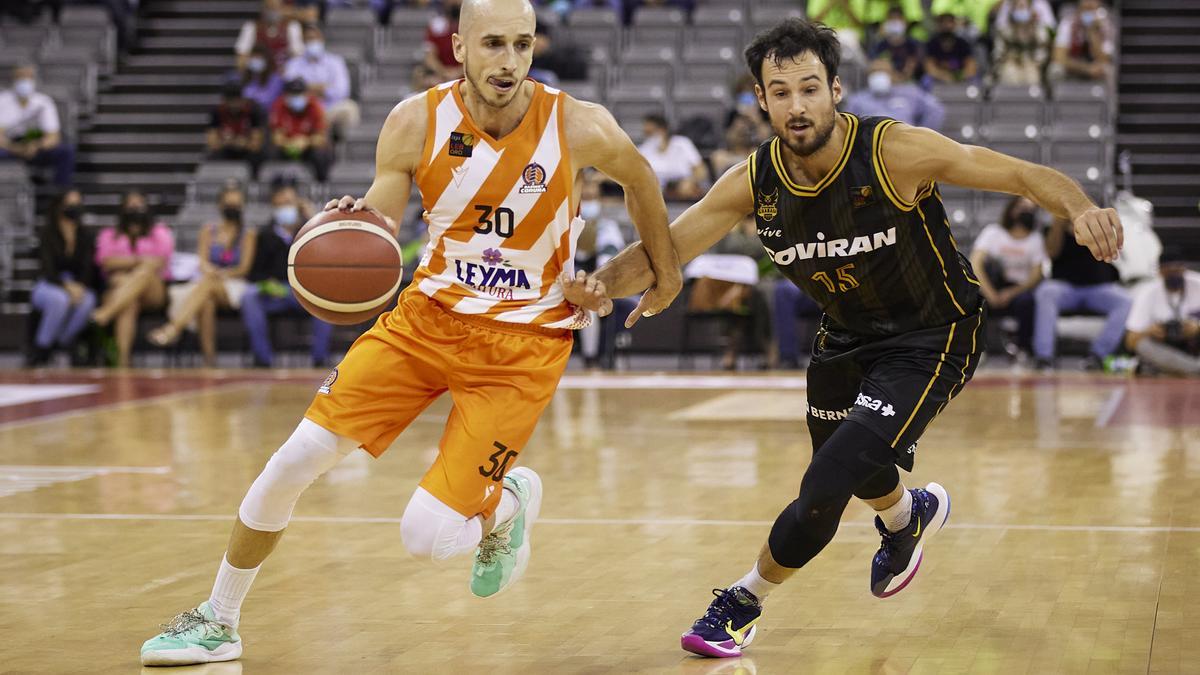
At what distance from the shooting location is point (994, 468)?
845 centimetres

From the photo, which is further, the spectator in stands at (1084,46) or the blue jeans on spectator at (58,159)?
the blue jeans on spectator at (58,159)

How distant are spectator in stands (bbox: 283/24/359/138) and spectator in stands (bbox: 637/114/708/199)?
11.5 feet

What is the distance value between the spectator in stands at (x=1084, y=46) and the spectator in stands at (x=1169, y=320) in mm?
3598

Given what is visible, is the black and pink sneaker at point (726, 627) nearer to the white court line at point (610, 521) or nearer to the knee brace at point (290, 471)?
the knee brace at point (290, 471)

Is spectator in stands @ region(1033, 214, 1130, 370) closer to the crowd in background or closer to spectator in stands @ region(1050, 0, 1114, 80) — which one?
the crowd in background

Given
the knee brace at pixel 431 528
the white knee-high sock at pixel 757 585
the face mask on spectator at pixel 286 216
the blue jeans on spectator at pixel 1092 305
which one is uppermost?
the knee brace at pixel 431 528

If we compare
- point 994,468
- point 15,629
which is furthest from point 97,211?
point 15,629

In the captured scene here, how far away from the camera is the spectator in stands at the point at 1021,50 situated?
16.0 meters

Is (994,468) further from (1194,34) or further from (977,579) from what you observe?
(1194,34)

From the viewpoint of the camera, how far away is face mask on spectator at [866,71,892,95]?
15227 millimetres

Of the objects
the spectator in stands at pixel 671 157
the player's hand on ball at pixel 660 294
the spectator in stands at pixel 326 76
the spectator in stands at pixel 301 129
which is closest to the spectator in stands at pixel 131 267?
the spectator in stands at pixel 301 129

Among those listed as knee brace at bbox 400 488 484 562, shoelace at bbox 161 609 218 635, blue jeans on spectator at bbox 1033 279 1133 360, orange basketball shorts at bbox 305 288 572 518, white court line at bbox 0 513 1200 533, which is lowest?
blue jeans on spectator at bbox 1033 279 1133 360

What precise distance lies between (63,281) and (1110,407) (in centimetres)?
936

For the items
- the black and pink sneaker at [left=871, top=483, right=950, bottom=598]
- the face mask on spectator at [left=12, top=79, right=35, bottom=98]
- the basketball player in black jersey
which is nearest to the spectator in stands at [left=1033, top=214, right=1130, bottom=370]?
the black and pink sneaker at [left=871, top=483, right=950, bottom=598]
